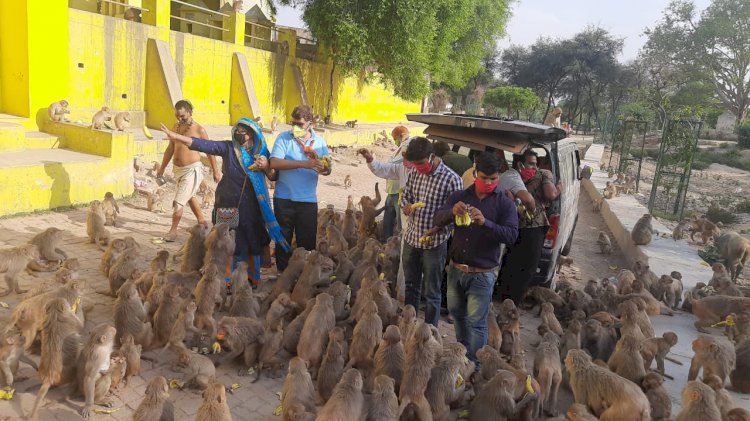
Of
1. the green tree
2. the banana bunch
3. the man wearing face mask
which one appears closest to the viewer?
the banana bunch

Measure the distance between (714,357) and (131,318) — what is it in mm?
5392

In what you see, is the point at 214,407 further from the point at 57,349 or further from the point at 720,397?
the point at 720,397

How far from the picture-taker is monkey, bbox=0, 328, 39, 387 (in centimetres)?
408

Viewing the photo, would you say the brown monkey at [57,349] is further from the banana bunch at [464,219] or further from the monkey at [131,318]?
the banana bunch at [464,219]

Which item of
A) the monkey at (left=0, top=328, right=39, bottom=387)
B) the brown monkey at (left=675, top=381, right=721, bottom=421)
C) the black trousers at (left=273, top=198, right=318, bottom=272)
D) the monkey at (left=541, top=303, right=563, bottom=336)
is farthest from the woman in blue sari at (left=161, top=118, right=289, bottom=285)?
the brown monkey at (left=675, top=381, right=721, bottom=421)

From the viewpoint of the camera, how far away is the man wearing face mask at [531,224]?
620 centimetres

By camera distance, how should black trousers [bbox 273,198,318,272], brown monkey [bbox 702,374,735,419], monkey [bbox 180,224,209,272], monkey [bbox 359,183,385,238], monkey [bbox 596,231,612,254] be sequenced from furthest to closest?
monkey [bbox 596,231,612,254] < monkey [bbox 359,183,385,238] < black trousers [bbox 273,198,318,272] < monkey [bbox 180,224,209,272] < brown monkey [bbox 702,374,735,419]

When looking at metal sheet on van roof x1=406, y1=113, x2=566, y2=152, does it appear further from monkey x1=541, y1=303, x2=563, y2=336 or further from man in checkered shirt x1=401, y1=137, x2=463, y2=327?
monkey x1=541, y1=303, x2=563, y2=336

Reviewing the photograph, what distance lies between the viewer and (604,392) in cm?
427

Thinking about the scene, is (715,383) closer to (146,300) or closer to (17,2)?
(146,300)

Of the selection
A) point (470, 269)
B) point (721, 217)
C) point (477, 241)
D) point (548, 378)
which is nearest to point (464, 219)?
point (477, 241)

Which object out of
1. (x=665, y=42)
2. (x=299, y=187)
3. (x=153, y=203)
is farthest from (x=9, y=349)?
(x=665, y=42)

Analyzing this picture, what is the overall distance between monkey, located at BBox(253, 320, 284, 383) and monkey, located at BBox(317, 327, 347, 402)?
538mm

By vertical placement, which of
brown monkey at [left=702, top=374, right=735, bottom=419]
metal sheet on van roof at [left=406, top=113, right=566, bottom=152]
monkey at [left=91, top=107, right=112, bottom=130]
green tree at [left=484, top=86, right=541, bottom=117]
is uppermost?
Result: green tree at [left=484, top=86, right=541, bottom=117]
